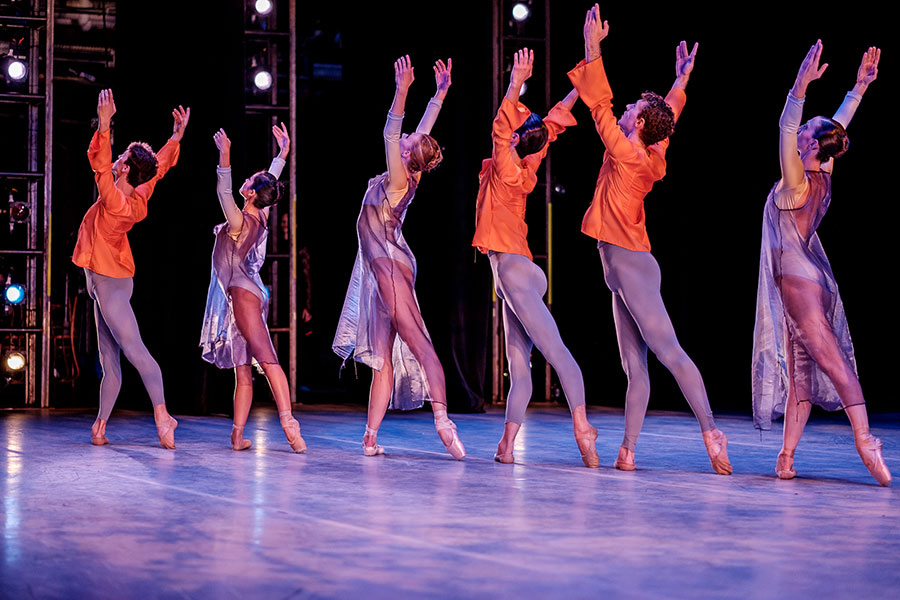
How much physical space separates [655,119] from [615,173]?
27 cm

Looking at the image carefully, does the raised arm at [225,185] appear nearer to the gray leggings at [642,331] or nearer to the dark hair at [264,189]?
the dark hair at [264,189]

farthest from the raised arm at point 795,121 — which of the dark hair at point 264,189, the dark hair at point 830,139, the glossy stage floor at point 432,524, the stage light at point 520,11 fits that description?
the stage light at point 520,11

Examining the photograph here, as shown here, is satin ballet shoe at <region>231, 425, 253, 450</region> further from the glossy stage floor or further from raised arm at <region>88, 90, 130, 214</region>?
raised arm at <region>88, 90, 130, 214</region>

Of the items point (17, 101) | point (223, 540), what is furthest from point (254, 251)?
point (17, 101)

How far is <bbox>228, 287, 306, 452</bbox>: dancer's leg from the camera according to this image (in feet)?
16.2

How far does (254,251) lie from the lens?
5.07 meters

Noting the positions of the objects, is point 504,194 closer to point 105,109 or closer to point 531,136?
point 531,136

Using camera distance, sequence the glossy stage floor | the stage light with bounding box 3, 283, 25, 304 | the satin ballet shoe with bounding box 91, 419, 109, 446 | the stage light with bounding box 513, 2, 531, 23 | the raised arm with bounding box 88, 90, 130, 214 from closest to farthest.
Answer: the glossy stage floor, the raised arm with bounding box 88, 90, 130, 214, the satin ballet shoe with bounding box 91, 419, 109, 446, the stage light with bounding box 3, 283, 25, 304, the stage light with bounding box 513, 2, 531, 23

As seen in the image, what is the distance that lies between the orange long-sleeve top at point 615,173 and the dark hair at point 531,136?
341 mm

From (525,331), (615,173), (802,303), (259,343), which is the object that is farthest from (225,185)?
A: (802,303)

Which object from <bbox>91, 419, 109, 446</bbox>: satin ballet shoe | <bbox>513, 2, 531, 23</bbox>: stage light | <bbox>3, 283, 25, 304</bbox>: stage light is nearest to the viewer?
<bbox>91, 419, 109, 446</bbox>: satin ballet shoe

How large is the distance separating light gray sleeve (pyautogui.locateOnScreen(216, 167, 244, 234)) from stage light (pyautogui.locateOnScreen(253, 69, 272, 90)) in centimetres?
331

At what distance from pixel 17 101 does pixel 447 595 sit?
665 centimetres

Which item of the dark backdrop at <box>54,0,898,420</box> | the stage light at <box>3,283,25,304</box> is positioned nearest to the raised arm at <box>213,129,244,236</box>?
the dark backdrop at <box>54,0,898,420</box>
